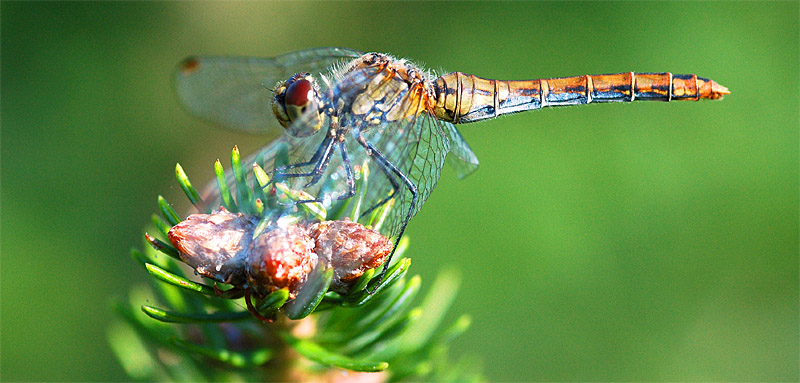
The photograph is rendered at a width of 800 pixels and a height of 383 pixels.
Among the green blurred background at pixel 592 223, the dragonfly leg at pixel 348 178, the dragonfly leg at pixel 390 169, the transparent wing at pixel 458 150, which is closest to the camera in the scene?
the dragonfly leg at pixel 348 178

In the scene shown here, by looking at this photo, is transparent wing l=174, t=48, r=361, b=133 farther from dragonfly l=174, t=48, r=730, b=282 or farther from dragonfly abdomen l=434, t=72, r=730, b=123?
dragonfly abdomen l=434, t=72, r=730, b=123

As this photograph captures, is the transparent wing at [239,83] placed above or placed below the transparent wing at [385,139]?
above

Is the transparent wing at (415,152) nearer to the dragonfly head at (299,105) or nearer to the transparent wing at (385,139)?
the transparent wing at (385,139)

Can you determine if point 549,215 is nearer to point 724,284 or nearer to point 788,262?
point 724,284

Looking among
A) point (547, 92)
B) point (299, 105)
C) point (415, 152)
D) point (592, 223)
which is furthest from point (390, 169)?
point (592, 223)

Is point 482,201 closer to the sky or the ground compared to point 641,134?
closer to the ground

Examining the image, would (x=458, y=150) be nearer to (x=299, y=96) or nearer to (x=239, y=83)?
(x=299, y=96)

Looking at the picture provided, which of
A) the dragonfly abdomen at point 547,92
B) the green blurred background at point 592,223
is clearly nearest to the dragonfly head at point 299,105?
the dragonfly abdomen at point 547,92

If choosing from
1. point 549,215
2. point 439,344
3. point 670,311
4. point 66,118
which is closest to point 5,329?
point 66,118
